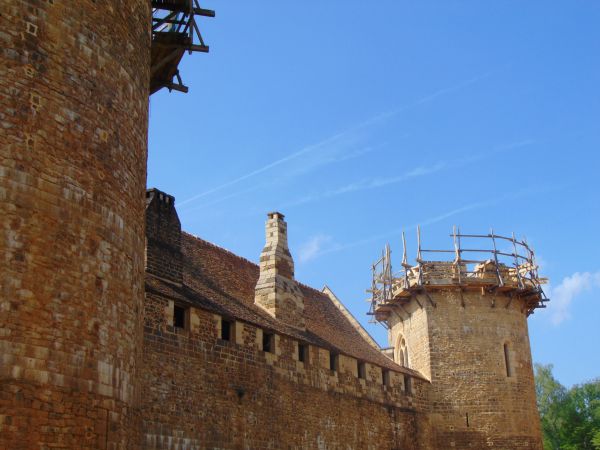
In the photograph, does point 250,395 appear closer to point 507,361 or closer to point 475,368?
point 475,368

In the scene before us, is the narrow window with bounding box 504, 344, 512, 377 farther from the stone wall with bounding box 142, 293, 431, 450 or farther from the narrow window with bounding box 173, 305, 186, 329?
the narrow window with bounding box 173, 305, 186, 329

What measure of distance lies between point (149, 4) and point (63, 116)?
370 cm

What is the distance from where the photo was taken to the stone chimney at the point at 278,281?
2217 cm

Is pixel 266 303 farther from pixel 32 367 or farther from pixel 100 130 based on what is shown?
pixel 32 367

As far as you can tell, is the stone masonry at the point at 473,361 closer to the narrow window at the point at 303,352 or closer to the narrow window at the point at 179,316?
the narrow window at the point at 303,352

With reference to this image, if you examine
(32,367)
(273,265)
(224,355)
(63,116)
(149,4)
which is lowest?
(32,367)

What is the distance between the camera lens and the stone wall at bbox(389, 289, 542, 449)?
2602 cm

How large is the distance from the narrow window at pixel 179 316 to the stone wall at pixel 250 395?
0.56 ft

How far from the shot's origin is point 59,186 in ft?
33.3

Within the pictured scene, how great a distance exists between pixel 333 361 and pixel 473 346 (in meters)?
6.53

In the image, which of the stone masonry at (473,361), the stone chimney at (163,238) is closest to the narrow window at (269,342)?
the stone chimney at (163,238)

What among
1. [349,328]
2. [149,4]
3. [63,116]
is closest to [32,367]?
[63,116]

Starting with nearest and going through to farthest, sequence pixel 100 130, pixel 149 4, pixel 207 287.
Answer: pixel 100 130
pixel 149 4
pixel 207 287

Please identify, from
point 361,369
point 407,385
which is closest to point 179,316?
point 361,369
